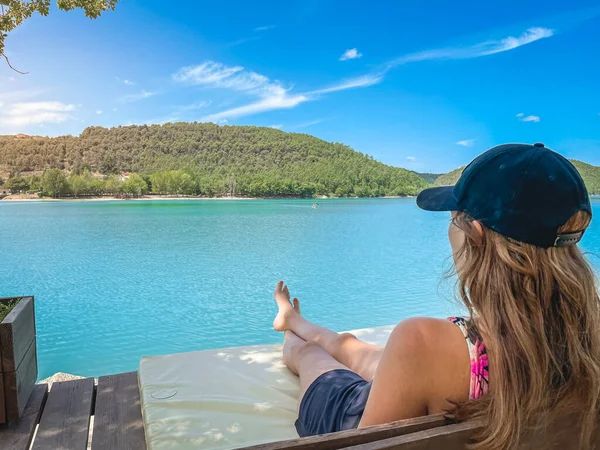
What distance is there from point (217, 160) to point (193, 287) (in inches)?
2255

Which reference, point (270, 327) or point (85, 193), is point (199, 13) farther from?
point (270, 327)

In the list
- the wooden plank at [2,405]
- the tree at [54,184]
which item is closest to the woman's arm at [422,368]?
the wooden plank at [2,405]

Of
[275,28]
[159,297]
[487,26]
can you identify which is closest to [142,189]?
[275,28]

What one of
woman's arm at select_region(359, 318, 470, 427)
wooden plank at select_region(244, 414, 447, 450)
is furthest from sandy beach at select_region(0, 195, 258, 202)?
wooden plank at select_region(244, 414, 447, 450)

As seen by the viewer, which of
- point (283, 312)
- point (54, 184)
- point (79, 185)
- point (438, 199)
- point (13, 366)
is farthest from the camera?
point (79, 185)

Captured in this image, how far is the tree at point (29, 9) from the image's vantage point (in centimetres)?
281

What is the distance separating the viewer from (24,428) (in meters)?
1.68

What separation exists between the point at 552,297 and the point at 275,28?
221ft

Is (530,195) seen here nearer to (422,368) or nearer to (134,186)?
(422,368)

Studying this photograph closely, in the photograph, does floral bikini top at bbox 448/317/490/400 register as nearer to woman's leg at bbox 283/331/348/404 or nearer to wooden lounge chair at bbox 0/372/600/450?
woman's leg at bbox 283/331/348/404

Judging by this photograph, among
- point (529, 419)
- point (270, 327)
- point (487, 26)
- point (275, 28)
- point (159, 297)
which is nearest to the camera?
point (529, 419)

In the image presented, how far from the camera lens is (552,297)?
748 millimetres

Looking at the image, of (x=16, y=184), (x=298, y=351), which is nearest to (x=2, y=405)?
(x=298, y=351)

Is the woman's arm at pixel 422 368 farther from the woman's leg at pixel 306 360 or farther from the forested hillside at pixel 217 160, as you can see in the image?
the forested hillside at pixel 217 160
